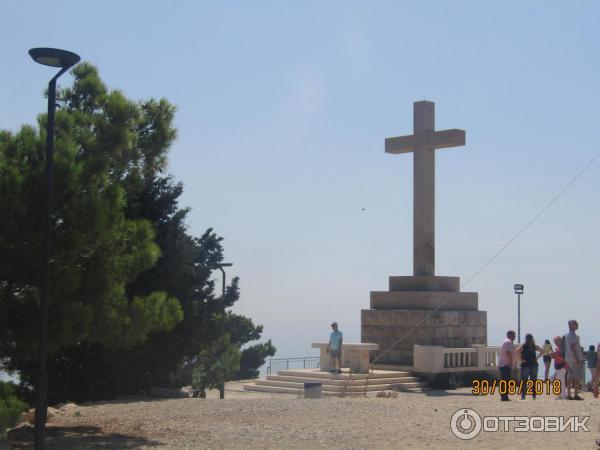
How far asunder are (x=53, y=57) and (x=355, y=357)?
13.9 metres

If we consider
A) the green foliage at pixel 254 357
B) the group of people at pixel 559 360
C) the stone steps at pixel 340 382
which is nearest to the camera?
the group of people at pixel 559 360

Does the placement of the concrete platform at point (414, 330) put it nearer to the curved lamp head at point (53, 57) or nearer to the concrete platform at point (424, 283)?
Result: the concrete platform at point (424, 283)

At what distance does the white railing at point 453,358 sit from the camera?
21.1m

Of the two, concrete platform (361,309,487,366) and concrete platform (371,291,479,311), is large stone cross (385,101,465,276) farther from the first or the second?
concrete platform (361,309,487,366)

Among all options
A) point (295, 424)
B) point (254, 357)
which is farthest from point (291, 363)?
point (295, 424)

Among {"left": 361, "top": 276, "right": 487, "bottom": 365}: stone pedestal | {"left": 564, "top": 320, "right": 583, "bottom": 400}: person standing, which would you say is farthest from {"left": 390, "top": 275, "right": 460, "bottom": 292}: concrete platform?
{"left": 564, "top": 320, "right": 583, "bottom": 400}: person standing

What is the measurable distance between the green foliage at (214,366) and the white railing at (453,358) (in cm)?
534

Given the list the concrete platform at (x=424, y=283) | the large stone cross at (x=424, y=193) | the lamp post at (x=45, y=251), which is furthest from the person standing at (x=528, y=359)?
the lamp post at (x=45, y=251)

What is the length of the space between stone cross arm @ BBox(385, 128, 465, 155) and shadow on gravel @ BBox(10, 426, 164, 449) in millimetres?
14001

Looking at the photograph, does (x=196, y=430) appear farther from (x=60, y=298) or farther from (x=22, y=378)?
(x=22, y=378)

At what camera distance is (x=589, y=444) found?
10.2m

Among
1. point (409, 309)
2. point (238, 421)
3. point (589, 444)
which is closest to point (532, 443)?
point (589, 444)

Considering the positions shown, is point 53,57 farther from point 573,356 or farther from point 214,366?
point 214,366
